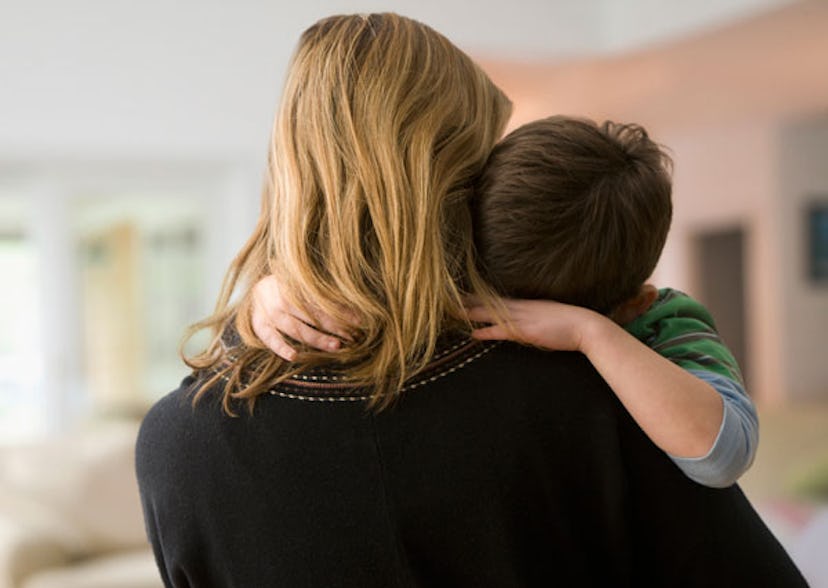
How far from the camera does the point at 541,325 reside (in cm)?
86

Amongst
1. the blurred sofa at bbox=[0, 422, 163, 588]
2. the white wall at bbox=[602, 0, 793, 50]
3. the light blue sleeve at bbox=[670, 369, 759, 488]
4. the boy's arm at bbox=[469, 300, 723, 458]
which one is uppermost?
the white wall at bbox=[602, 0, 793, 50]

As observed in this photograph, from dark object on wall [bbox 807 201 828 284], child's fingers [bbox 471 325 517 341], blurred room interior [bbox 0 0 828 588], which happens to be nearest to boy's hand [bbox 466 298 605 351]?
child's fingers [bbox 471 325 517 341]

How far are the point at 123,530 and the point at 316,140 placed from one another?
11.2ft

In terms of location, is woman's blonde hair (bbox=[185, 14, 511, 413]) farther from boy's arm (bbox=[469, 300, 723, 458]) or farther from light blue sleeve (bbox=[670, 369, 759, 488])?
light blue sleeve (bbox=[670, 369, 759, 488])

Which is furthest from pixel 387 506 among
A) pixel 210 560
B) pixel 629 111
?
pixel 629 111

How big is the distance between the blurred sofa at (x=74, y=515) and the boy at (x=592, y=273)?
2942mm

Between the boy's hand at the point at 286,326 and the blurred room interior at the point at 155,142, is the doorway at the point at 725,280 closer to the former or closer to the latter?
the blurred room interior at the point at 155,142

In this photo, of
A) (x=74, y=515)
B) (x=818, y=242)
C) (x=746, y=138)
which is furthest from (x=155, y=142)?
(x=818, y=242)

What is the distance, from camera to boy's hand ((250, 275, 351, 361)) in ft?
2.85

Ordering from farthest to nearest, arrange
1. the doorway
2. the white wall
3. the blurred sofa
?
the doorway
the white wall
the blurred sofa

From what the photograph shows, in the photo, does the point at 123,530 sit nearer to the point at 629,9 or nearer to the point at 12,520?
the point at 12,520

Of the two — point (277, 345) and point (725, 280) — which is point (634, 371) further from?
point (725, 280)

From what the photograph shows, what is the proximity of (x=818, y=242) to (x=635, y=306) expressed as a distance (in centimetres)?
1095

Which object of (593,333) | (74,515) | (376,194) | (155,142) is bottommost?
(74,515)
